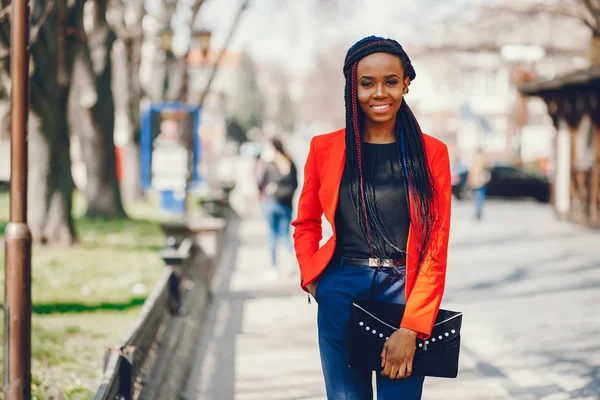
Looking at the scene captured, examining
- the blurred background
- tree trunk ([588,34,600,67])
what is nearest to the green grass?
the blurred background

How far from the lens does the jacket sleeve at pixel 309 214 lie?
133 inches

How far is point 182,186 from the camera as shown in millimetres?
19109

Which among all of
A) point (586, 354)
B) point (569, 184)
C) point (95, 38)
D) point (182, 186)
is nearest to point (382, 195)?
point (586, 354)

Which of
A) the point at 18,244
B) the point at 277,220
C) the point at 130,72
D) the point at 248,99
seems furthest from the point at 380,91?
the point at 248,99

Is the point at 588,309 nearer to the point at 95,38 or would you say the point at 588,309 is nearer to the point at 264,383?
the point at 264,383

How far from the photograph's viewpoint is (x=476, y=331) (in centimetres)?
855

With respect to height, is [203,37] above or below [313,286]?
above

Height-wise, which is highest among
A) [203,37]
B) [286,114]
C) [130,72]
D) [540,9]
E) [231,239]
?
[540,9]

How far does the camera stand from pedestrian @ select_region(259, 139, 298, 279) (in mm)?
11953

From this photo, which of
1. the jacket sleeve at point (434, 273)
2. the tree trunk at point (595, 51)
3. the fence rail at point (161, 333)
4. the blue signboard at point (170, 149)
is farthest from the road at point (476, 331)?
the tree trunk at point (595, 51)

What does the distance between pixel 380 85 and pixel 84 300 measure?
6682 mm

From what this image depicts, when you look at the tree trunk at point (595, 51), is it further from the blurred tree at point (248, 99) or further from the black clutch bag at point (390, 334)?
the blurred tree at point (248, 99)

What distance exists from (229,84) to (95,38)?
125520 mm

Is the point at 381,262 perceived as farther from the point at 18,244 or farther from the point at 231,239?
the point at 231,239
